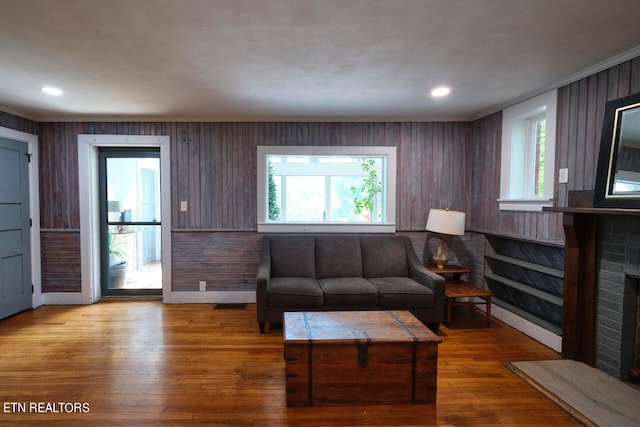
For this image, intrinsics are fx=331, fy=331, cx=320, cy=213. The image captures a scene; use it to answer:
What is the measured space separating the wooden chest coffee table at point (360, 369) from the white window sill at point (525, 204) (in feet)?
6.14

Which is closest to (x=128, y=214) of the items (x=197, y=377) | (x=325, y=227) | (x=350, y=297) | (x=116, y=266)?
(x=116, y=266)

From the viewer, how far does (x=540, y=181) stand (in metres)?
3.40

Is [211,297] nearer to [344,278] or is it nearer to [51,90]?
[344,278]

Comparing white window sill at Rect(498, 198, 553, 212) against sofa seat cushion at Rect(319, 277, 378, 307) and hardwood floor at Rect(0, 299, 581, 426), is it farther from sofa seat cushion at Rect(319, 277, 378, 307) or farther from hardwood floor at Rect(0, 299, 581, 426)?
sofa seat cushion at Rect(319, 277, 378, 307)

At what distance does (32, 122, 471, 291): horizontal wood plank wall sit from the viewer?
4.20 m

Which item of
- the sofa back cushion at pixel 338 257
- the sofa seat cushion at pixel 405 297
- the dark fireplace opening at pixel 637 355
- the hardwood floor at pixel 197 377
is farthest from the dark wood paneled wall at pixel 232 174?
the dark fireplace opening at pixel 637 355

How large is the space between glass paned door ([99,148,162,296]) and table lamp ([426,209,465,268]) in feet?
11.6

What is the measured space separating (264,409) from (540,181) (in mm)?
3320

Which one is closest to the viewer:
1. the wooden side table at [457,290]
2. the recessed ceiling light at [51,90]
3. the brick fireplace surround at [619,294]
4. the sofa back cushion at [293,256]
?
the brick fireplace surround at [619,294]

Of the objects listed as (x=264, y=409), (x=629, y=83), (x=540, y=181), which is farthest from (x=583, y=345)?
(x=264, y=409)

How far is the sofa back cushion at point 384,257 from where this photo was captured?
12.9ft

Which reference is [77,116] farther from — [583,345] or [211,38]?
[583,345]

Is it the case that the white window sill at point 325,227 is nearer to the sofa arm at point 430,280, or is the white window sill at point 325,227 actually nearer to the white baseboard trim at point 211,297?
the sofa arm at point 430,280

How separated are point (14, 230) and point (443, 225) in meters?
4.92
